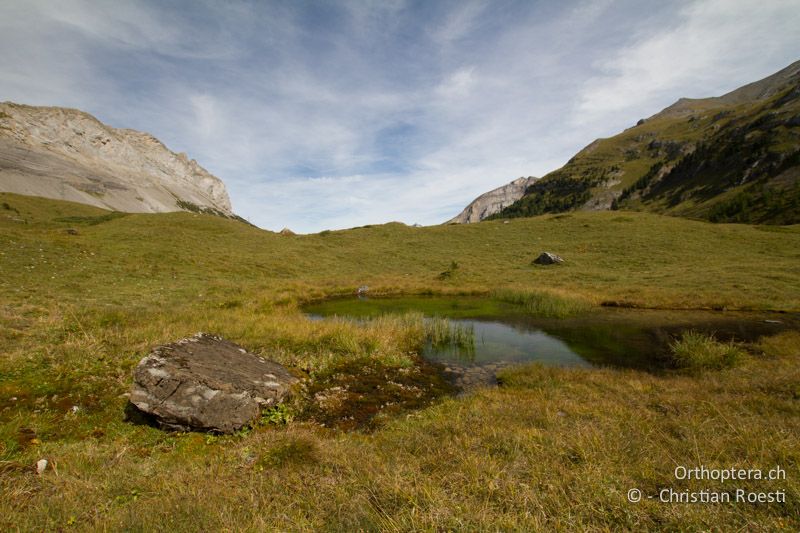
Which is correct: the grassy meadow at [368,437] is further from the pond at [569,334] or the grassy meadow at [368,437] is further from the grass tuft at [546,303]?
→ the pond at [569,334]

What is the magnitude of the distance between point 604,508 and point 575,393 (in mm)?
6527

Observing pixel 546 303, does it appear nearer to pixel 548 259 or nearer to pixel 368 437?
pixel 548 259

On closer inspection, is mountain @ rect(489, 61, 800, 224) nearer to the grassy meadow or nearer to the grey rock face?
the grey rock face

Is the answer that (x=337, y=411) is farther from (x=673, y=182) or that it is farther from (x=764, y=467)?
(x=673, y=182)

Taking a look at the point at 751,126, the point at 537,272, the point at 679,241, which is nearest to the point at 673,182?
the point at 751,126

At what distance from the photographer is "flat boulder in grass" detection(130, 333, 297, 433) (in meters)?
7.70

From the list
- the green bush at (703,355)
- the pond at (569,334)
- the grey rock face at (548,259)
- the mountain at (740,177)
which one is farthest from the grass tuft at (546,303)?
the mountain at (740,177)

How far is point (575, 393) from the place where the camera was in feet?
32.0

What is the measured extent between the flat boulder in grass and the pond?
7029 mm

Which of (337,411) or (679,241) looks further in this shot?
(679,241)

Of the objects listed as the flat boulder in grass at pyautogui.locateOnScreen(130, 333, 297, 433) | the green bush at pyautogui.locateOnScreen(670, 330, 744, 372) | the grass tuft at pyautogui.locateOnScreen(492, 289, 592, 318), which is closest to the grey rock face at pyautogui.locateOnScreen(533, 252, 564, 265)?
the grass tuft at pyautogui.locateOnScreen(492, 289, 592, 318)

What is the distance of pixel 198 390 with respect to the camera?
8055mm

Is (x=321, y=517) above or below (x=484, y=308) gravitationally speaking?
above

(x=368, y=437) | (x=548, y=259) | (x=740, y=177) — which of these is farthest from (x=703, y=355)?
(x=740, y=177)
